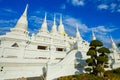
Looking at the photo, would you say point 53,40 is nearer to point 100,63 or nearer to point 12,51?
point 12,51

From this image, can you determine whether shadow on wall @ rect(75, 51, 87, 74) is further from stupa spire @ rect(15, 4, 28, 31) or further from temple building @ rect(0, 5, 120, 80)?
stupa spire @ rect(15, 4, 28, 31)

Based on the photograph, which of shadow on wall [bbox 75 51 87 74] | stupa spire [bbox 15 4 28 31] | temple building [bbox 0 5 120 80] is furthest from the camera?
stupa spire [bbox 15 4 28 31]

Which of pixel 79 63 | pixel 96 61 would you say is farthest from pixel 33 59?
pixel 96 61

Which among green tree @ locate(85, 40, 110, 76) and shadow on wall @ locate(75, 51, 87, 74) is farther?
shadow on wall @ locate(75, 51, 87, 74)

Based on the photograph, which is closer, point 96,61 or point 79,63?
point 96,61

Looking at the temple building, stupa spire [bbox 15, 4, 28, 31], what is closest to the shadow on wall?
the temple building

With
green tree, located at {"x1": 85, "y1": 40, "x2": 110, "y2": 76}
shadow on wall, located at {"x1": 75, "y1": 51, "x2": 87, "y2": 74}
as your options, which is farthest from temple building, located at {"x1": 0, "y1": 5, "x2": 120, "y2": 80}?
green tree, located at {"x1": 85, "y1": 40, "x2": 110, "y2": 76}

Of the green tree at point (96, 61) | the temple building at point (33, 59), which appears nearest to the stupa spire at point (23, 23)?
the temple building at point (33, 59)

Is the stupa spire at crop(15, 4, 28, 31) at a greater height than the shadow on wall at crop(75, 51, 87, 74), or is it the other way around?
the stupa spire at crop(15, 4, 28, 31)

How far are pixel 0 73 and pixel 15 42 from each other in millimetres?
8147

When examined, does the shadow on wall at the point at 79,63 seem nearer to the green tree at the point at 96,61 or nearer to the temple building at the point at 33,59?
the temple building at the point at 33,59

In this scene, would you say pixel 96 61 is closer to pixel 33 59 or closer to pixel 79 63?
pixel 79 63

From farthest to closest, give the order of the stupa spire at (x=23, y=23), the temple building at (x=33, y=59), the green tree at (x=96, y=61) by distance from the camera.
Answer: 1. the stupa spire at (x=23, y=23)
2. the green tree at (x=96, y=61)
3. the temple building at (x=33, y=59)

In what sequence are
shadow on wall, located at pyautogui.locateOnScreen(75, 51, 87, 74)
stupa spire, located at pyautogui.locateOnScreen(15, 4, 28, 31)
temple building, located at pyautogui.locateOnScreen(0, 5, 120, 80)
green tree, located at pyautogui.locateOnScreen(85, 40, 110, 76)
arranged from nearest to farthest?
temple building, located at pyautogui.locateOnScreen(0, 5, 120, 80) < green tree, located at pyautogui.locateOnScreen(85, 40, 110, 76) < shadow on wall, located at pyautogui.locateOnScreen(75, 51, 87, 74) < stupa spire, located at pyautogui.locateOnScreen(15, 4, 28, 31)
